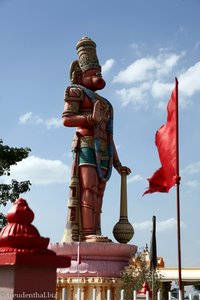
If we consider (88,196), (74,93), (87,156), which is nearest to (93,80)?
(74,93)

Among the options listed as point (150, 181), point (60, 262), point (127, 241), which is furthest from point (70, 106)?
point (60, 262)

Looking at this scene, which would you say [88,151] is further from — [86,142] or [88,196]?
[88,196]

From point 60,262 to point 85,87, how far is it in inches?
541

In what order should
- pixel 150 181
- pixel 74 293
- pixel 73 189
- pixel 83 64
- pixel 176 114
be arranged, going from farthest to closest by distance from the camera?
pixel 83 64, pixel 73 189, pixel 74 293, pixel 150 181, pixel 176 114

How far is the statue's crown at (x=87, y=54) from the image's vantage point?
17172 mm

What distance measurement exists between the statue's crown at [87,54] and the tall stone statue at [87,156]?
1.76ft

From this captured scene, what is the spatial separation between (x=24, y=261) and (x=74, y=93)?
13.3 meters

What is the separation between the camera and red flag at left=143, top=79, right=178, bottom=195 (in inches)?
248

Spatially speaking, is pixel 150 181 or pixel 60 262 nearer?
pixel 60 262

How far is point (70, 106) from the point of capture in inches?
640

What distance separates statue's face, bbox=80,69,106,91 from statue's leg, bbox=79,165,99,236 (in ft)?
10.1

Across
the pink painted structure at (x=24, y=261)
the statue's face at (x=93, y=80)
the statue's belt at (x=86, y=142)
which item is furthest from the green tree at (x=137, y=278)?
the pink painted structure at (x=24, y=261)

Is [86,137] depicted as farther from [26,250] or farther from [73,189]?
[26,250]

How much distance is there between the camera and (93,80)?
1692 centimetres
